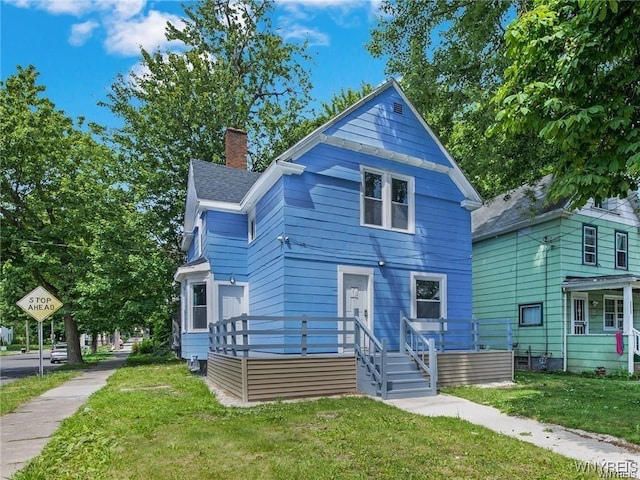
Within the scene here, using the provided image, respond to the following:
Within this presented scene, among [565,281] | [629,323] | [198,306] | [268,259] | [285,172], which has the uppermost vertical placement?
[285,172]

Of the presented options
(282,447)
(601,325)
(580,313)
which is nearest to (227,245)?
(282,447)

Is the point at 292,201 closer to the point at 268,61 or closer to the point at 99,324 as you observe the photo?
the point at 99,324

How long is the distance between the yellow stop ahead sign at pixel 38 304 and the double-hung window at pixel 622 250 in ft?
67.5

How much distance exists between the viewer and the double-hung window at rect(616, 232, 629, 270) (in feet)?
57.7

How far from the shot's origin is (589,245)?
55.1ft

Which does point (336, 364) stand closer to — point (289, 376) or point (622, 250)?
point (289, 376)

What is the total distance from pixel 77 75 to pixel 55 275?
43.4 feet

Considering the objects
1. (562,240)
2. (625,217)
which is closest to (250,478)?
(562,240)

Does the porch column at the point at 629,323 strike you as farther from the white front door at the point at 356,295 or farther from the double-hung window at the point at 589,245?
the white front door at the point at 356,295

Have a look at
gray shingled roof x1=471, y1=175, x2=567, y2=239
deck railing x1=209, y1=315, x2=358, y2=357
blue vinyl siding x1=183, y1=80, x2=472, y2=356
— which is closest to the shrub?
blue vinyl siding x1=183, y1=80, x2=472, y2=356

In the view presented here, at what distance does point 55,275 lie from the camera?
2105 cm

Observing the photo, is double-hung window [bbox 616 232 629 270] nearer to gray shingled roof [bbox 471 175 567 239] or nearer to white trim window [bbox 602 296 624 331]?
white trim window [bbox 602 296 624 331]

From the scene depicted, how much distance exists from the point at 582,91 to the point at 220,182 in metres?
11.7

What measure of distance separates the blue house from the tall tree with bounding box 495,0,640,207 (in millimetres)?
5623
